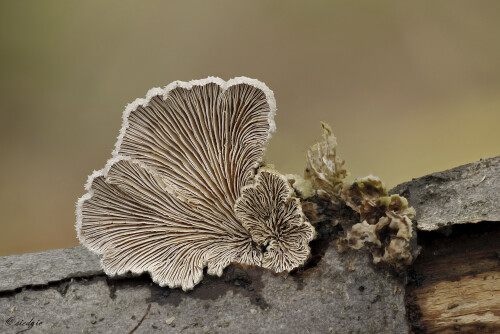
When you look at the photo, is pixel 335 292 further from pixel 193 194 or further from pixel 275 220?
pixel 193 194

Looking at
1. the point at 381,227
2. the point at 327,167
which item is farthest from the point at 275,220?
the point at 381,227

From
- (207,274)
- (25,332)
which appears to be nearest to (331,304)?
(207,274)

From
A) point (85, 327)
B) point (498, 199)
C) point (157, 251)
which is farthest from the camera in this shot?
point (157, 251)

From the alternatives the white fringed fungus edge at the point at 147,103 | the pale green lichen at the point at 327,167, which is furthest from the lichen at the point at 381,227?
the white fringed fungus edge at the point at 147,103

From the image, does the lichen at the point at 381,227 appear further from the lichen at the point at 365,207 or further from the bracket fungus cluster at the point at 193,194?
the bracket fungus cluster at the point at 193,194

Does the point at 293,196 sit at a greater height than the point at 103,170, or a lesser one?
lesser

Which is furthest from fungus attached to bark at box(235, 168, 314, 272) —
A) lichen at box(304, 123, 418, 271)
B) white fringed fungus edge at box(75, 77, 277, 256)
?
white fringed fungus edge at box(75, 77, 277, 256)

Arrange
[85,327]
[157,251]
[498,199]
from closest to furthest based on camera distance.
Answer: [498,199]
[85,327]
[157,251]

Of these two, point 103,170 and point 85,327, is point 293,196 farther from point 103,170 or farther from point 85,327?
point 85,327
